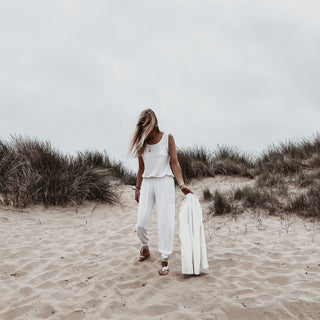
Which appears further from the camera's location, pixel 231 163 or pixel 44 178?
pixel 231 163

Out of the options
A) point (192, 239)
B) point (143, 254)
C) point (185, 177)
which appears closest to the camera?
point (192, 239)

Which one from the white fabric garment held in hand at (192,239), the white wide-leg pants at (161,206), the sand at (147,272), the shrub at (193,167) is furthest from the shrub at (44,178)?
the white fabric garment held in hand at (192,239)

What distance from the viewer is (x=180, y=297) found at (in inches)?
145

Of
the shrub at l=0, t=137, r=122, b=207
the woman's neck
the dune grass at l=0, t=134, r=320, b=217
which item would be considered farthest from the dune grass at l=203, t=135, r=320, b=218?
the woman's neck

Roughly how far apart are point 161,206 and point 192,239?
0.56 metres

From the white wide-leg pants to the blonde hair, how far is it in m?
0.42

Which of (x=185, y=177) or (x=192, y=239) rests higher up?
(x=185, y=177)

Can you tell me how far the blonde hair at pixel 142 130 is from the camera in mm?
4043

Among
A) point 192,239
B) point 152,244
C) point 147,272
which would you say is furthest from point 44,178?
point 192,239

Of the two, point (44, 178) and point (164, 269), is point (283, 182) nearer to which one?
point (164, 269)

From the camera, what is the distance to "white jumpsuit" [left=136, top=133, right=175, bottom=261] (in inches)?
161

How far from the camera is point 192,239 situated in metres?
4.05

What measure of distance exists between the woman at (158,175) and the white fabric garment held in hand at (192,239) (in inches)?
6.0

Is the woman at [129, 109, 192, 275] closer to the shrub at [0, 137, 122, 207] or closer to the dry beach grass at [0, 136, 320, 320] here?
the dry beach grass at [0, 136, 320, 320]
